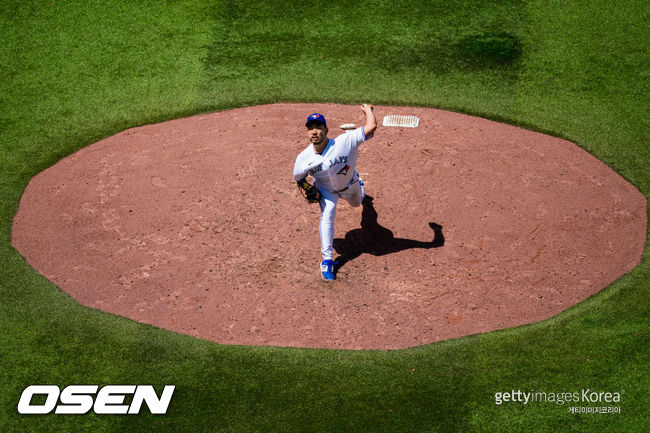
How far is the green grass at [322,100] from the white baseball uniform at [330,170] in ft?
5.45

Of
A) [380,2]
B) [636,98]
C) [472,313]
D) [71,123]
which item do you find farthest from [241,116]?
[636,98]

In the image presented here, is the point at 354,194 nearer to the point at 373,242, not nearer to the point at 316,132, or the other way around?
the point at 373,242

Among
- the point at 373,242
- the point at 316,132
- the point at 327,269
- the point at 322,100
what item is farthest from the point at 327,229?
the point at 322,100

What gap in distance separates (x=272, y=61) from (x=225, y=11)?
6.27 feet

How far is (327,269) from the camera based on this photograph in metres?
8.98

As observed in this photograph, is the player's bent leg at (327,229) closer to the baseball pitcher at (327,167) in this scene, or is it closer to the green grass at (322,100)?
the baseball pitcher at (327,167)

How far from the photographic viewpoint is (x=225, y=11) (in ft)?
46.3

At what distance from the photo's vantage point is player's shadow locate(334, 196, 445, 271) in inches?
371

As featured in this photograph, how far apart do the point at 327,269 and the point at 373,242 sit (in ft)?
3.00

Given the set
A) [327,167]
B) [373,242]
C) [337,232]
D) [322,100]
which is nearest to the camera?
[327,167]

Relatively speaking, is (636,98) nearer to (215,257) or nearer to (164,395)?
(215,257)

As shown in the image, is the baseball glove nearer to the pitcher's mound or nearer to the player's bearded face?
the player's bearded face

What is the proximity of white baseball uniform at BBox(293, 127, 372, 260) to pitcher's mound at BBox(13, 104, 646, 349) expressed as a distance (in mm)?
681

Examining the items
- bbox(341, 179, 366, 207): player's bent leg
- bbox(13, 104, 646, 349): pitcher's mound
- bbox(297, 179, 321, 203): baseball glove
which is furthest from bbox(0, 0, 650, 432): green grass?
bbox(341, 179, 366, 207): player's bent leg
